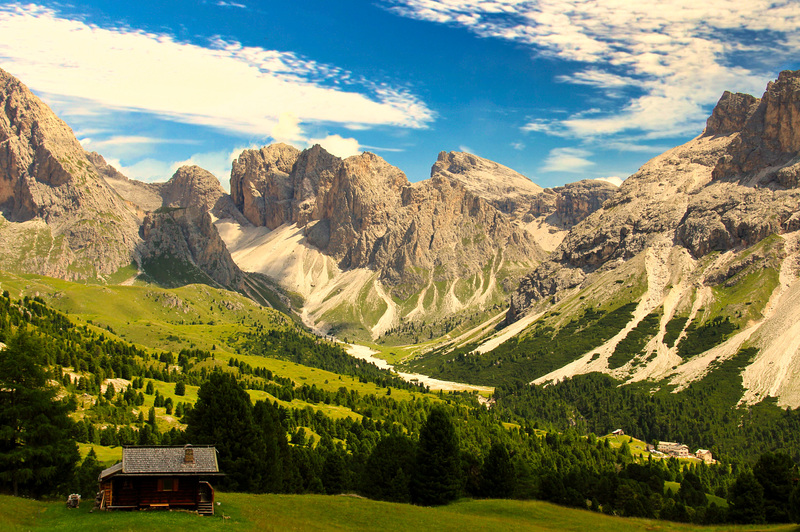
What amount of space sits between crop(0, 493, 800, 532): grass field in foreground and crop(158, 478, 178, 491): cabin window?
10.4ft

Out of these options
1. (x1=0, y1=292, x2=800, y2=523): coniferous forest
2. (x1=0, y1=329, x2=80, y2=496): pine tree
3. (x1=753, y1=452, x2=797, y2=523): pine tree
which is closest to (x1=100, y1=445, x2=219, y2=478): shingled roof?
(x1=0, y1=329, x2=80, y2=496): pine tree

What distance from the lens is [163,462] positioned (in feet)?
178

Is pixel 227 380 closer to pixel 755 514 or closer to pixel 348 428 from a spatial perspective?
pixel 755 514

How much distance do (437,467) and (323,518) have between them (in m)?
27.8

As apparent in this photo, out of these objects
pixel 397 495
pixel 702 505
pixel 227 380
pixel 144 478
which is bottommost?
pixel 702 505

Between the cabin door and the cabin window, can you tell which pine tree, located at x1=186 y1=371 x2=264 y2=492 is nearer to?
the cabin door

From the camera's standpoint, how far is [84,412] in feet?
427

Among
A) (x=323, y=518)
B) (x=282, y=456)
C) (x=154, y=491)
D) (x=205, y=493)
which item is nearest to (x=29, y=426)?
(x=154, y=491)

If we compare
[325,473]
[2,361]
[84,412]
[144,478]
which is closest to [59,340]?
[84,412]

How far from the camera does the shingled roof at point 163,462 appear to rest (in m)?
53.1

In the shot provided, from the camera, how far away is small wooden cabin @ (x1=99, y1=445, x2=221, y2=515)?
52.7 metres

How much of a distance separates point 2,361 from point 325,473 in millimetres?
53669

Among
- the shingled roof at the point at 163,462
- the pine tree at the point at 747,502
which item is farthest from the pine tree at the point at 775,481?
the shingled roof at the point at 163,462

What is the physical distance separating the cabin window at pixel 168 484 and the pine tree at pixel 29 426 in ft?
43.0
